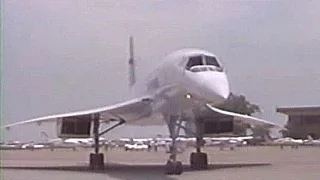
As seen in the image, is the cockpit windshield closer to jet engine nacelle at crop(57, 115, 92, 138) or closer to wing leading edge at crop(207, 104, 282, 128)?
wing leading edge at crop(207, 104, 282, 128)

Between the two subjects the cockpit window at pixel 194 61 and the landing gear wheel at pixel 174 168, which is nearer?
the landing gear wheel at pixel 174 168

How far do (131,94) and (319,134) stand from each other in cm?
3741

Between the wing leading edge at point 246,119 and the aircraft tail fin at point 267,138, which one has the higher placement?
the aircraft tail fin at point 267,138

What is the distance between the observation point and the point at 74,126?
878 inches

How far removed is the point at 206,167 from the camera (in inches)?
845

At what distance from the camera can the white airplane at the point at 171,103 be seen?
16422 mm

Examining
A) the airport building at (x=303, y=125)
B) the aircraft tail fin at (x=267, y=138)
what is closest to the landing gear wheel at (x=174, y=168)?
the aircraft tail fin at (x=267, y=138)

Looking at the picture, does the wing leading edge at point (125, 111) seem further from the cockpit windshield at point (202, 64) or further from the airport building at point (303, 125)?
the airport building at point (303, 125)

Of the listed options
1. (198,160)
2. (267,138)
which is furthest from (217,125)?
(267,138)

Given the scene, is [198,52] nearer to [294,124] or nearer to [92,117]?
[92,117]

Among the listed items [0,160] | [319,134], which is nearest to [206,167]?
[0,160]

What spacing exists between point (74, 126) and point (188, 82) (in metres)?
6.45

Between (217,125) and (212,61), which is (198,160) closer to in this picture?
(217,125)

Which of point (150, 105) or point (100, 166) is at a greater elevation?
point (150, 105)
